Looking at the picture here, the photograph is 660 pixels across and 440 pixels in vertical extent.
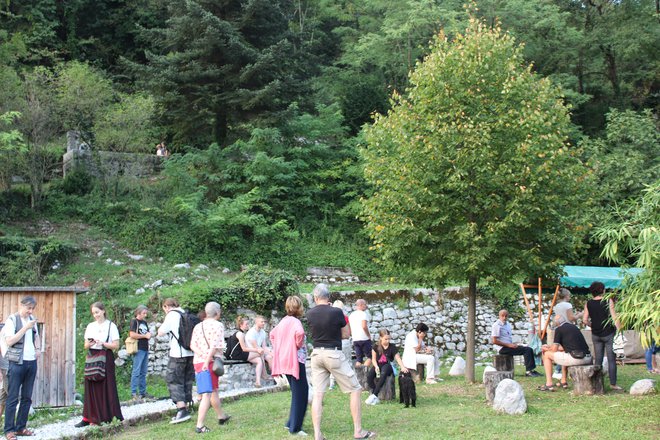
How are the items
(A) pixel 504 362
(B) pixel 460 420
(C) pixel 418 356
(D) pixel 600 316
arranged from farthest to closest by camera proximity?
(A) pixel 504 362 → (C) pixel 418 356 → (D) pixel 600 316 → (B) pixel 460 420

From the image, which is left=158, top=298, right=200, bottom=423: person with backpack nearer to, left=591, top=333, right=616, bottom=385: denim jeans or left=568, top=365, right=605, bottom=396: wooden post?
left=568, top=365, right=605, bottom=396: wooden post

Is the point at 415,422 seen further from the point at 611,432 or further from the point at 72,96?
the point at 72,96

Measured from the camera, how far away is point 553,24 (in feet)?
93.9

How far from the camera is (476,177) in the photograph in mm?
12648

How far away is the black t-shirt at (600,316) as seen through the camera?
1088cm

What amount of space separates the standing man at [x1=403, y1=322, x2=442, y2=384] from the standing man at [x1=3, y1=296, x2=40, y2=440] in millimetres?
6671

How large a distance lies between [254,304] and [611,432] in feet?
34.5

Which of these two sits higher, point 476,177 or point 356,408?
point 476,177

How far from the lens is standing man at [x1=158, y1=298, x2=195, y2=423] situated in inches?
368

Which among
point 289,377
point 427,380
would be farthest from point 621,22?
point 289,377

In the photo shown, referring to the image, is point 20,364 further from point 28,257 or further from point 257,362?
point 28,257

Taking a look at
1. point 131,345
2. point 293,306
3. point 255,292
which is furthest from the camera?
point 255,292

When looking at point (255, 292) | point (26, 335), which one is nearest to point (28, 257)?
point (255, 292)

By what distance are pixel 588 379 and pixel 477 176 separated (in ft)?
13.1
